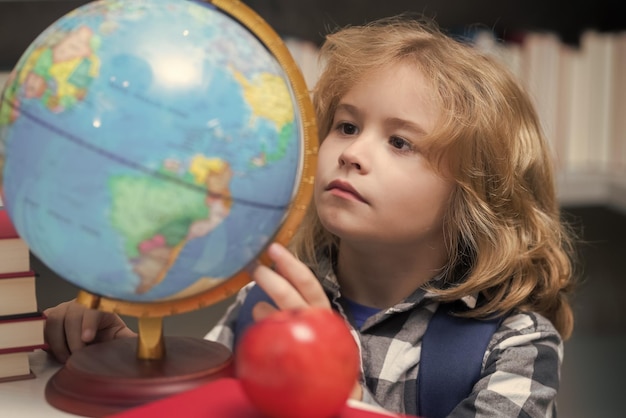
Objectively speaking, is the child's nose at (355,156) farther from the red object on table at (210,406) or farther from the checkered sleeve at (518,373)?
the red object on table at (210,406)

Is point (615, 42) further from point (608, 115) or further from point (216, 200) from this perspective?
point (216, 200)

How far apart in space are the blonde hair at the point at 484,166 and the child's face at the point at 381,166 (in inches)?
1.1

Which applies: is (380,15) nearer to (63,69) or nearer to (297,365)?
(63,69)

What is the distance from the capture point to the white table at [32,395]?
1015 mm

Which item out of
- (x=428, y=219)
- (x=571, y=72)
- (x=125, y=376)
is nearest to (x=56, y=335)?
(x=125, y=376)

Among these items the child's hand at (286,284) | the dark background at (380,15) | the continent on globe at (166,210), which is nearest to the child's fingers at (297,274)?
the child's hand at (286,284)

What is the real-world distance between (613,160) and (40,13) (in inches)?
81.9

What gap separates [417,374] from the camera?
4.42ft

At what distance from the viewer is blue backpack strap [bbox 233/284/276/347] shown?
59.4 inches

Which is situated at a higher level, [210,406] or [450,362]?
[210,406]

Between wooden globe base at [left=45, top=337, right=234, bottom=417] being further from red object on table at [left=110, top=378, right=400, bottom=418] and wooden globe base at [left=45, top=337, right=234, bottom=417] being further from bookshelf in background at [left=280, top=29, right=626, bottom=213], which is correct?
bookshelf in background at [left=280, top=29, right=626, bottom=213]

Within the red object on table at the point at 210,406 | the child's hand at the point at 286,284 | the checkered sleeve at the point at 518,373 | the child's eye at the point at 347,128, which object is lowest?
the checkered sleeve at the point at 518,373

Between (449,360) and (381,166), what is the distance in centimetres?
30

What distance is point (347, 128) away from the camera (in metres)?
1.43
